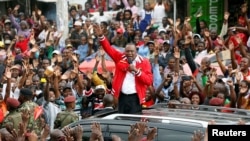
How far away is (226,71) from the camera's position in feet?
38.2

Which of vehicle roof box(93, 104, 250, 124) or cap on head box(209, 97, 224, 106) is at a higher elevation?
vehicle roof box(93, 104, 250, 124)

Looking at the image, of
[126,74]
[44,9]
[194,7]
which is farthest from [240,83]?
[44,9]

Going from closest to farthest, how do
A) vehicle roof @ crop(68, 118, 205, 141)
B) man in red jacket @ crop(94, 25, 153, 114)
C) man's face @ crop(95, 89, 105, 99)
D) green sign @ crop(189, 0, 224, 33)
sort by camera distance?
vehicle roof @ crop(68, 118, 205, 141) < man in red jacket @ crop(94, 25, 153, 114) < man's face @ crop(95, 89, 105, 99) < green sign @ crop(189, 0, 224, 33)

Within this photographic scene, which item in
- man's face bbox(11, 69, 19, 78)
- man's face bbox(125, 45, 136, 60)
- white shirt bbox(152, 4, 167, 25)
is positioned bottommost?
man's face bbox(11, 69, 19, 78)

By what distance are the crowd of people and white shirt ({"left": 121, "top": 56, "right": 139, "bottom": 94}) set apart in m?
0.01

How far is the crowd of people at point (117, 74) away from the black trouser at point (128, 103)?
0.04 ft

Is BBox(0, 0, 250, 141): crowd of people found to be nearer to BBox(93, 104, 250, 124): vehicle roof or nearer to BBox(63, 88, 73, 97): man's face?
BBox(63, 88, 73, 97): man's face

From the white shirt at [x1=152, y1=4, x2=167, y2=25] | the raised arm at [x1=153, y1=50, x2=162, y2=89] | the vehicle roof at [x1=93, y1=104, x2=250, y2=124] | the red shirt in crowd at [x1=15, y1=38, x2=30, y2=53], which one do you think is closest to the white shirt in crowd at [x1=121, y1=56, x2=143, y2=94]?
the vehicle roof at [x1=93, y1=104, x2=250, y2=124]

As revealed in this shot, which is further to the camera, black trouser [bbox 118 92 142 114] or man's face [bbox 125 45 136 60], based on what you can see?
man's face [bbox 125 45 136 60]

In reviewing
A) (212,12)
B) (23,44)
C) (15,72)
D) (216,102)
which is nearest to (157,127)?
(216,102)

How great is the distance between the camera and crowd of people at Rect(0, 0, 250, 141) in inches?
350

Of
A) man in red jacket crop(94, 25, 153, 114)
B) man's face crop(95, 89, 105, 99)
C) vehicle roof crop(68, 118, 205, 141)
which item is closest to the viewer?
vehicle roof crop(68, 118, 205, 141)

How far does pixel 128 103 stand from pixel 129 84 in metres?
0.29

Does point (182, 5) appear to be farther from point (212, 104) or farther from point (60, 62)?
point (212, 104)
